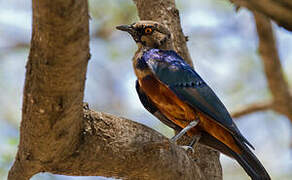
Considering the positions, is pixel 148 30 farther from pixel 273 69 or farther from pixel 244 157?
pixel 273 69

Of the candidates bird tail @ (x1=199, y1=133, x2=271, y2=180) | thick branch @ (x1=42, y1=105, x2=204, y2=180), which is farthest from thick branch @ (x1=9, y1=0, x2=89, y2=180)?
bird tail @ (x1=199, y1=133, x2=271, y2=180)

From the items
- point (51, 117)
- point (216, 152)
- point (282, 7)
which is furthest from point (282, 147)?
point (282, 7)

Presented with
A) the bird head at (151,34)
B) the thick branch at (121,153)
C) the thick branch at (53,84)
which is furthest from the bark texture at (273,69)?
the thick branch at (53,84)

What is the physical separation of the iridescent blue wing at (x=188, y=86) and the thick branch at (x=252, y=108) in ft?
10.4

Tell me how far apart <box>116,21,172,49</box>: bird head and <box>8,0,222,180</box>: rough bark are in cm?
152

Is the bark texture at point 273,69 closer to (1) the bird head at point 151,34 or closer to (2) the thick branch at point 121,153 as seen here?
(1) the bird head at point 151,34

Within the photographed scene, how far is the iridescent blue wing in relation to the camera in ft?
14.4

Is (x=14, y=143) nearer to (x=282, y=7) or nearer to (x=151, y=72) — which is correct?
(x=151, y=72)

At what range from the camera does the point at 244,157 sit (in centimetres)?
439

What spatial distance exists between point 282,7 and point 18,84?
29.7ft

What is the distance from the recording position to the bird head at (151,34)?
515 centimetres

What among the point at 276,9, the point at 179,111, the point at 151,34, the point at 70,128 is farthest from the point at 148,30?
the point at 276,9

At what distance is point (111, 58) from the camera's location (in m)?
11.1

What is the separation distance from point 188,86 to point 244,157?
0.84 meters
